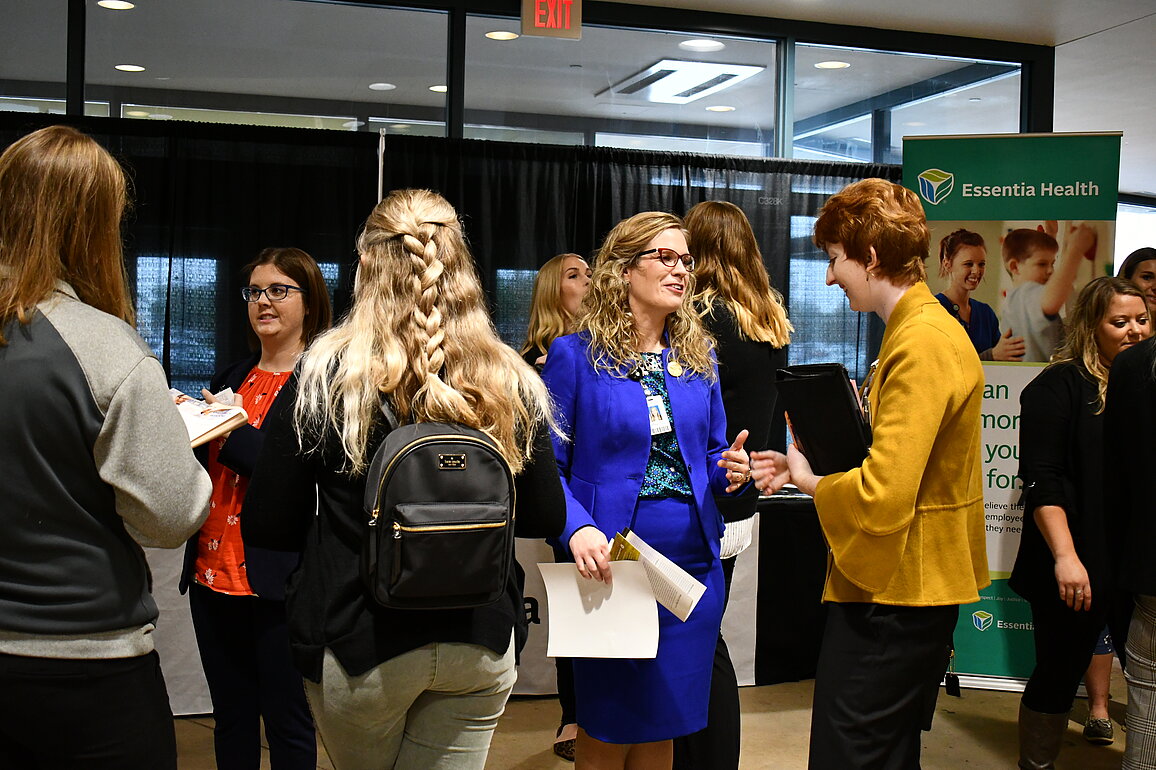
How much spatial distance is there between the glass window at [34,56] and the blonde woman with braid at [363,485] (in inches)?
133

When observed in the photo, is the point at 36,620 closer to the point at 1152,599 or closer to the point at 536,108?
the point at 1152,599

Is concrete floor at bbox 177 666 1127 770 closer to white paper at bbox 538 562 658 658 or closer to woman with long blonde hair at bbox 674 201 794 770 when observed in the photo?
woman with long blonde hair at bbox 674 201 794 770

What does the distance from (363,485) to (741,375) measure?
4.51ft

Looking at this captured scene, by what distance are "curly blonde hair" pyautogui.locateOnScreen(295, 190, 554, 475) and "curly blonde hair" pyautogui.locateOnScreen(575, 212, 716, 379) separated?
2.32 ft

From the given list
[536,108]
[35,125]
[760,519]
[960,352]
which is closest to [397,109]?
[536,108]

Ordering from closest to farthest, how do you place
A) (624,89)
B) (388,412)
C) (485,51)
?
(388,412), (485,51), (624,89)

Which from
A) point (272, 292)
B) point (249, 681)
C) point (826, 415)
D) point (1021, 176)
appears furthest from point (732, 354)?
point (1021, 176)

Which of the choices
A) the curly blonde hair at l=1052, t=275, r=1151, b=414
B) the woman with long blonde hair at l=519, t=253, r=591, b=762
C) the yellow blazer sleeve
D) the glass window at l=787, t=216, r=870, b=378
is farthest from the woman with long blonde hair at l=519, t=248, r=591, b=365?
the yellow blazer sleeve

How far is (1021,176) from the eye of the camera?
14.2 feet

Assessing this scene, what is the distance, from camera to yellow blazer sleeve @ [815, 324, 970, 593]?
6.26ft

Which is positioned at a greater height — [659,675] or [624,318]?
[624,318]

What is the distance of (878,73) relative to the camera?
18.3ft

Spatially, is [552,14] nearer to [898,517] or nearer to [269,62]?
[269,62]

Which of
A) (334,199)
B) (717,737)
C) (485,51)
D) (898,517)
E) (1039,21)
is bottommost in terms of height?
(717,737)
